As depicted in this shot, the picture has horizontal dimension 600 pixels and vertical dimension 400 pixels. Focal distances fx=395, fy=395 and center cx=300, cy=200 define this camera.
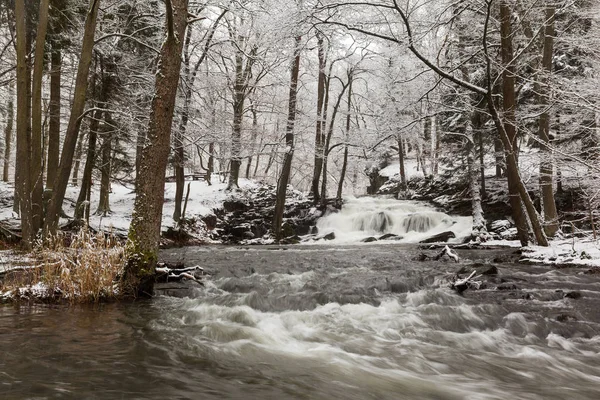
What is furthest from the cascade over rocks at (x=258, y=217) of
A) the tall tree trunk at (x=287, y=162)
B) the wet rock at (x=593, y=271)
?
the wet rock at (x=593, y=271)

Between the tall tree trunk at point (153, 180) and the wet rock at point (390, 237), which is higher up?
the tall tree trunk at point (153, 180)

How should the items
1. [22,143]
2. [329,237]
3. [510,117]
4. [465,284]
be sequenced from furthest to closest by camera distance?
[329,237], [510,117], [22,143], [465,284]

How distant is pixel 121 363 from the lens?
3.22 metres

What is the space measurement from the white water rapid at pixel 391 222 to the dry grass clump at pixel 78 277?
13.9 m

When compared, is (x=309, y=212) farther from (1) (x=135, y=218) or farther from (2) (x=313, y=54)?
(1) (x=135, y=218)

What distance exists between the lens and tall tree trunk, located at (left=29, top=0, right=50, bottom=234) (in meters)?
8.27

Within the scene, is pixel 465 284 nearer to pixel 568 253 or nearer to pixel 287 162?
pixel 568 253

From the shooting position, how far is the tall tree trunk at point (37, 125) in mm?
8273

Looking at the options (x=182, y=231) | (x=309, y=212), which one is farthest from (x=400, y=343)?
(x=309, y=212)

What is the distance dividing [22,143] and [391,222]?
15.9 metres

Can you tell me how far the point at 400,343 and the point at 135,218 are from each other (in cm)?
370

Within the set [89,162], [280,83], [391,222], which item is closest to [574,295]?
[89,162]

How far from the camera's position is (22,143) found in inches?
325

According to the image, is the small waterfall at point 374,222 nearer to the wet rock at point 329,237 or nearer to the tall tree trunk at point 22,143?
the wet rock at point 329,237
